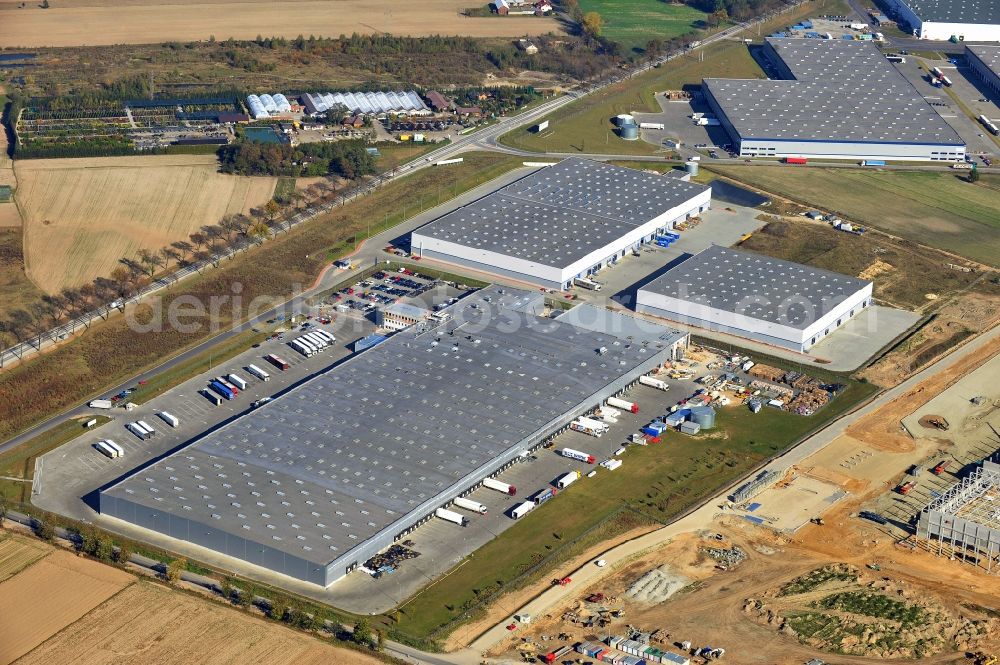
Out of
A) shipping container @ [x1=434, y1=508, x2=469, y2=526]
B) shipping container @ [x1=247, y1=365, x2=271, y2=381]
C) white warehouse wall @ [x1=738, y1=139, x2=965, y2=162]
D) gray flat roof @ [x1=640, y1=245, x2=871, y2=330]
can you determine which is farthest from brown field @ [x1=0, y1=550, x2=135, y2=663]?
white warehouse wall @ [x1=738, y1=139, x2=965, y2=162]

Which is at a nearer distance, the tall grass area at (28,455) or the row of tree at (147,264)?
the tall grass area at (28,455)

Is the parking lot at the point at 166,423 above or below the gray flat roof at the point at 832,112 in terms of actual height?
below

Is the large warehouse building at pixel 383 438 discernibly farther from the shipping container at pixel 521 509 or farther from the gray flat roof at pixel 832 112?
the gray flat roof at pixel 832 112

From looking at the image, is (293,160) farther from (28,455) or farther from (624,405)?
(28,455)

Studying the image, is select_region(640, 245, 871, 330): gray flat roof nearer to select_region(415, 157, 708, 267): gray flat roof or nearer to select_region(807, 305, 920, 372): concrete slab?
select_region(807, 305, 920, 372): concrete slab

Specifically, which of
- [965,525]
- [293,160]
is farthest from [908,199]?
[965,525]

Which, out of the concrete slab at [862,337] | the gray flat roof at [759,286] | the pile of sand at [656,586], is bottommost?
the pile of sand at [656,586]

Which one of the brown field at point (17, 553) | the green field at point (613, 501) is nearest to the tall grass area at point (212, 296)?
the brown field at point (17, 553)

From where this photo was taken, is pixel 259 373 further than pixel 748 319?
No

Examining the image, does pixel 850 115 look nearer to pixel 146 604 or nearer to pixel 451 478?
pixel 451 478
